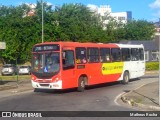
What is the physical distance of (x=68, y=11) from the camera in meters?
81.7

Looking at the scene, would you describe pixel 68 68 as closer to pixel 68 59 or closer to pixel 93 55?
pixel 68 59

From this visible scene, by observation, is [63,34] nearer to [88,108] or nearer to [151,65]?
[151,65]

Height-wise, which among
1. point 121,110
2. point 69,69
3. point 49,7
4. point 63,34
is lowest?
point 121,110

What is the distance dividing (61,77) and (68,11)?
6117 centimetres

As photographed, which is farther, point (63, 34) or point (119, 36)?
point (119, 36)

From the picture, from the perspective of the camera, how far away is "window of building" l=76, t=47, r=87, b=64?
23.0m

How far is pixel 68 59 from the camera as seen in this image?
72.7ft

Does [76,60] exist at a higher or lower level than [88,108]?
higher

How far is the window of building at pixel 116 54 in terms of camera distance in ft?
89.2

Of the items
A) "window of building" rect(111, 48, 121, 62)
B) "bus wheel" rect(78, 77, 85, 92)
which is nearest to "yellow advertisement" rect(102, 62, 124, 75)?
"window of building" rect(111, 48, 121, 62)

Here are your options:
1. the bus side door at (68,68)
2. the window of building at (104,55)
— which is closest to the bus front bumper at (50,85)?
the bus side door at (68,68)

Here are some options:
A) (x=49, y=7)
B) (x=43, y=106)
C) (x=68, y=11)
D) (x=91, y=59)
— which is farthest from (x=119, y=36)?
(x=43, y=106)

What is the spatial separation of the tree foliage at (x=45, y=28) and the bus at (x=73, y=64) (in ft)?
125

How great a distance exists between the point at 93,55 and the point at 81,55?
1.56 m
